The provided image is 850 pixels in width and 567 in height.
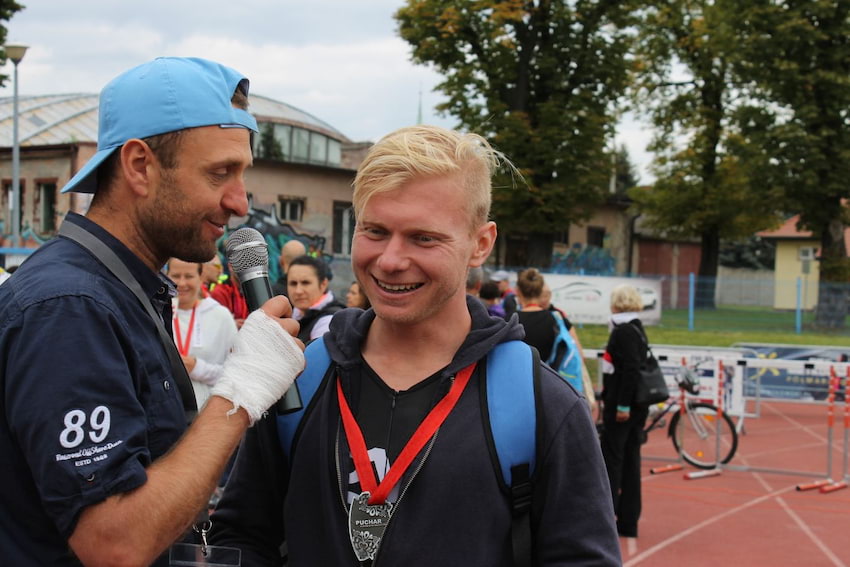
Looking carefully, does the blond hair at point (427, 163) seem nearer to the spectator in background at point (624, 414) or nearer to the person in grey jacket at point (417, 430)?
the person in grey jacket at point (417, 430)

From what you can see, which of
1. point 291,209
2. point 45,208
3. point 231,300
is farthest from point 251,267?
point 291,209

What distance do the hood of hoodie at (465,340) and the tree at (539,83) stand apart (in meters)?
27.0

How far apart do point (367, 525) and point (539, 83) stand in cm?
2963

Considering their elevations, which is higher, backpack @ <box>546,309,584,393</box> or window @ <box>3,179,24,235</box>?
window @ <box>3,179,24,235</box>

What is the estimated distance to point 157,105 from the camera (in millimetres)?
1984

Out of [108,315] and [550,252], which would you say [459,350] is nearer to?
[108,315]

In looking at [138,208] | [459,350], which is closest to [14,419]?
[138,208]

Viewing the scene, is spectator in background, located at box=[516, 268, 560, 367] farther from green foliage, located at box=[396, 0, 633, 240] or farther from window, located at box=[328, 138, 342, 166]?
window, located at box=[328, 138, 342, 166]

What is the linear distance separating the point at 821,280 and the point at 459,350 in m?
32.0

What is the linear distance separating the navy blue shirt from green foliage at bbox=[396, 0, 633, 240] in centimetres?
2773

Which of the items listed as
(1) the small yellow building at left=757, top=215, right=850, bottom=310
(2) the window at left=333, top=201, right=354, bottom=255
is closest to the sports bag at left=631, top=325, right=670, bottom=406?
(2) the window at left=333, top=201, right=354, bottom=255

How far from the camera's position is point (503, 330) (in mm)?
2143

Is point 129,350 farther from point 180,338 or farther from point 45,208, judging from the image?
point 45,208

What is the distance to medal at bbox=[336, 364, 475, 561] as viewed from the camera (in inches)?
77.5
